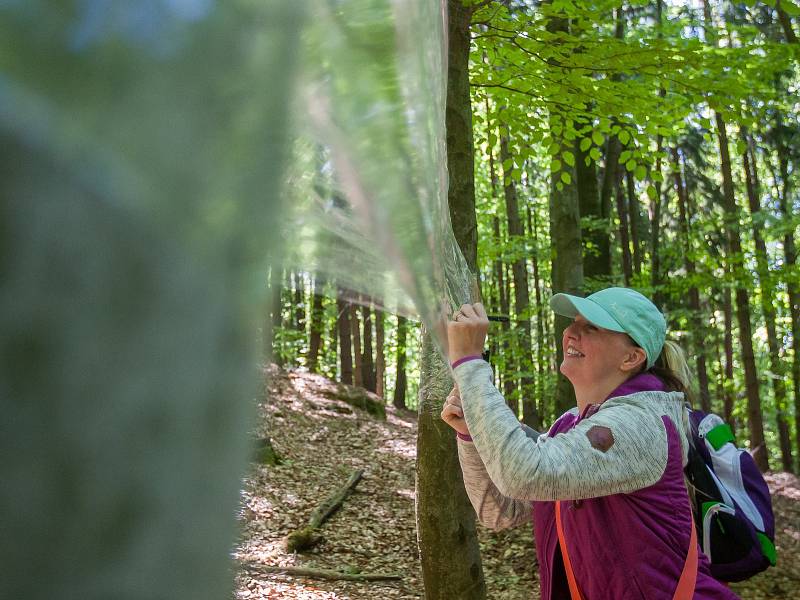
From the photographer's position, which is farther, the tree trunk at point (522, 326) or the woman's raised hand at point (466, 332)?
the tree trunk at point (522, 326)

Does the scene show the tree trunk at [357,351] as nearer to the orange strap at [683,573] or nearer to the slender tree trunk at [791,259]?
the slender tree trunk at [791,259]

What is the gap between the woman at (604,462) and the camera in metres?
1.87

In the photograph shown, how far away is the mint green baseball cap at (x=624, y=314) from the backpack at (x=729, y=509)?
0.31 meters

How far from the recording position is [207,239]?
1.14 ft

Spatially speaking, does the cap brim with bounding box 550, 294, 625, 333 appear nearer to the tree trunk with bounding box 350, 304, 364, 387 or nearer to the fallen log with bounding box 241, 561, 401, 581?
the fallen log with bounding box 241, 561, 401, 581

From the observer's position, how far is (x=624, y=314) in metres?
2.26

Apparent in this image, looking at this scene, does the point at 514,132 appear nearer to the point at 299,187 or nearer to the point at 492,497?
the point at 492,497

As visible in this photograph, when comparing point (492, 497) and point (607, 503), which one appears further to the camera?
point (492, 497)

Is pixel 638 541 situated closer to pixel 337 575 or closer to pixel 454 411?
pixel 454 411

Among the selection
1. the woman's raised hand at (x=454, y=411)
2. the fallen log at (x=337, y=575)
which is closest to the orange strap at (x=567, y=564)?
the woman's raised hand at (x=454, y=411)

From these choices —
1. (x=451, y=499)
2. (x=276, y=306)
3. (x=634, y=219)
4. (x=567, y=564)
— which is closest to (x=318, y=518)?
(x=451, y=499)

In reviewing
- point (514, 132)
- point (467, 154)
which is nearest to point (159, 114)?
point (467, 154)

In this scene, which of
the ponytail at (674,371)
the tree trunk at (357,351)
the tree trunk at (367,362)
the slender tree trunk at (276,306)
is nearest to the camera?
the slender tree trunk at (276,306)

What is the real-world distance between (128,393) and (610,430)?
71.2 inches
